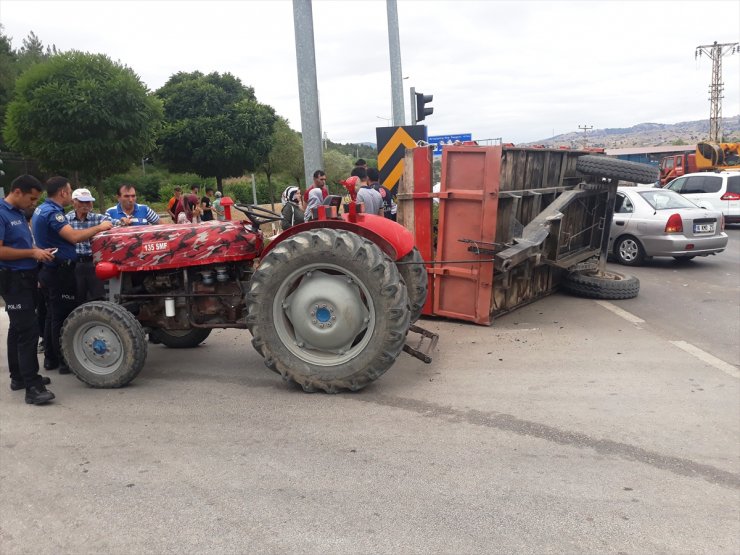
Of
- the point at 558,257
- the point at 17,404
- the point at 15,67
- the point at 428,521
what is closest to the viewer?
the point at 428,521

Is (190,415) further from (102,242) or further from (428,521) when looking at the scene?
(428,521)

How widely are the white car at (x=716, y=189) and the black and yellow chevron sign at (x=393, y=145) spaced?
1000 centimetres

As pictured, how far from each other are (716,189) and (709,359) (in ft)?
42.8

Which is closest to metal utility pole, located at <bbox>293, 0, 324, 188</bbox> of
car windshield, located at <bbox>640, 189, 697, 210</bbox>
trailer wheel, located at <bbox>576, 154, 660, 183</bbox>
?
trailer wheel, located at <bbox>576, 154, 660, 183</bbox>

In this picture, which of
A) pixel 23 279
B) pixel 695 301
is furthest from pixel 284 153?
pixel 23 279

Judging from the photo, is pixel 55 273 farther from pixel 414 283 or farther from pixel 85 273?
pixel 414 283

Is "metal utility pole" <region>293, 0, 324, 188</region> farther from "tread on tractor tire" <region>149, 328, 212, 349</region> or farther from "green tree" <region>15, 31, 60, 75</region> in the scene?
"green tree" <region>15, 31, 60, 75</region>

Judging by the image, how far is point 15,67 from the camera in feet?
108

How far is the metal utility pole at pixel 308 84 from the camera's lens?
8867 millimetres

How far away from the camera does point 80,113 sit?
661 inches

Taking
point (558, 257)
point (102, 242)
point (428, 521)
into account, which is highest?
point (102, 242)

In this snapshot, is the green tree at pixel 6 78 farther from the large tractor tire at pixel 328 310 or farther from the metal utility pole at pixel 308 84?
the large tractor tire at pixel 328 310

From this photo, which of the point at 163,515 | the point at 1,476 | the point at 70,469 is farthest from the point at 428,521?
the point at 1,476

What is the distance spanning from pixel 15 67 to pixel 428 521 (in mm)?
37904
